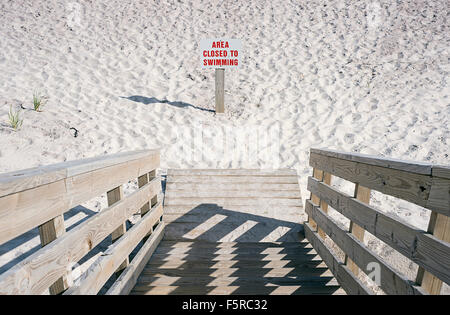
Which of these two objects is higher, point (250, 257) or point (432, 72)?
point (432, 72)

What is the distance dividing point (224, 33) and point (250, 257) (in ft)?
31.0

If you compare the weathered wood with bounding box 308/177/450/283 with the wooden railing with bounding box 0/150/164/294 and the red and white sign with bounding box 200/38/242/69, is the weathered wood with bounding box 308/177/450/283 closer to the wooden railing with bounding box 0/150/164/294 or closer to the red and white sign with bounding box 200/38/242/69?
the wooden railing with bounding box 0/150/164/294

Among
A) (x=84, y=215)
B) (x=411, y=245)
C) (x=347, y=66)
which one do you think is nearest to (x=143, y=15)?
(x=347, y=66)

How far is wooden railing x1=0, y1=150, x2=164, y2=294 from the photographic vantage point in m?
1.06

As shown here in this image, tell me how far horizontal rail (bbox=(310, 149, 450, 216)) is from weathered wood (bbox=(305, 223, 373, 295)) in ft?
2.30

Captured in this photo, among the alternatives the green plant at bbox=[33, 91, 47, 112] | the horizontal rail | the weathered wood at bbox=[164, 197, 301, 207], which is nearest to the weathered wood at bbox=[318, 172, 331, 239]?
the horizontal rail

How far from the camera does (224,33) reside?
1027 cm

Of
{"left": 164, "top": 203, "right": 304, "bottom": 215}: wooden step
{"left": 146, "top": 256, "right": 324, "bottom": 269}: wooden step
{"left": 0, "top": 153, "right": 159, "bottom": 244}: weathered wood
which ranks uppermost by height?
{"left": 0, "top": 153, "right": 159, "bottom": 244}: weathered wood

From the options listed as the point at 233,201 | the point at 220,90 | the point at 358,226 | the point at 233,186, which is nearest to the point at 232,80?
the point at 220,90

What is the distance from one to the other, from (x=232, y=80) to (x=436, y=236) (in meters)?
7.88

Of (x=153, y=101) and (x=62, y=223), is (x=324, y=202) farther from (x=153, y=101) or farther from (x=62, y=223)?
(x=153, y=101)

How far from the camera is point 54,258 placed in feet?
4.17
